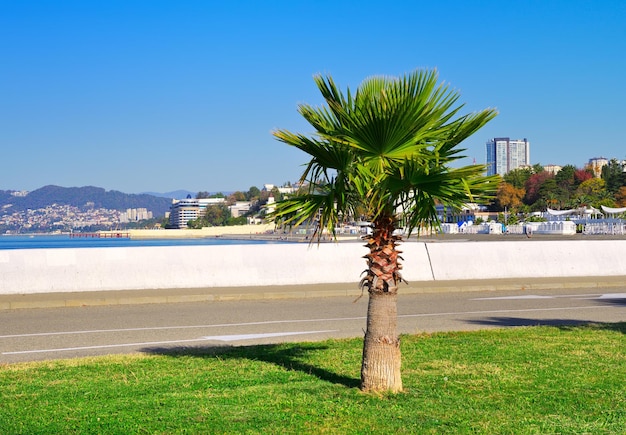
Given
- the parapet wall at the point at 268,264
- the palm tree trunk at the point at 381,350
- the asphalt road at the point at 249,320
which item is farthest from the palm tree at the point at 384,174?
the parapet wall at the point at 268,264

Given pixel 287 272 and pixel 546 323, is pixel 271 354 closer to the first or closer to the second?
pixel 546 323

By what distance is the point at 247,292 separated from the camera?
780 inches

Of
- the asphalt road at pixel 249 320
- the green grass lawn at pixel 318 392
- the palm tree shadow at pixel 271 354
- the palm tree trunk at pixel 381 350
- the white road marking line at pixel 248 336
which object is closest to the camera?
the green grass lawn at pixel 318 392

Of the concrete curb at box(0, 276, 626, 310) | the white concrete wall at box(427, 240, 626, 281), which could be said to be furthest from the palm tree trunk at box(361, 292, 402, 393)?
the white concrete wall at box(427, 240, 626, 281)

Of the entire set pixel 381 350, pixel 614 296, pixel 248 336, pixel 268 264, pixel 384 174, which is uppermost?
pixel 384 174

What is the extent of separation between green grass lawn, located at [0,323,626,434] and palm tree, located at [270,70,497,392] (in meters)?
0.71

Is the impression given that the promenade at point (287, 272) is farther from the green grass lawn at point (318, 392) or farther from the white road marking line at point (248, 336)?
the green grass lawn at point (318, 392)

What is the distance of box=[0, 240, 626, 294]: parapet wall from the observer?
65.4 feet

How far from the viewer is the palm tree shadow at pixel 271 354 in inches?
354

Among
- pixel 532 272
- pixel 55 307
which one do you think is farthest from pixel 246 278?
pixel 532 272

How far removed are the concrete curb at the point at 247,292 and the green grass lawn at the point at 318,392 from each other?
8.01m

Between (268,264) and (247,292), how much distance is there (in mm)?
2193

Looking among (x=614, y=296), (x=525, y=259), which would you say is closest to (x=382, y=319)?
(x=614, y=296)

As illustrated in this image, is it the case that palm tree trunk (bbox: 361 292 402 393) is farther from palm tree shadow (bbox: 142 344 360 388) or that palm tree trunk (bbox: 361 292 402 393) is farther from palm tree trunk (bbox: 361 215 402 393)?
palm tree shadow (bbox: 142 344 360 388)
